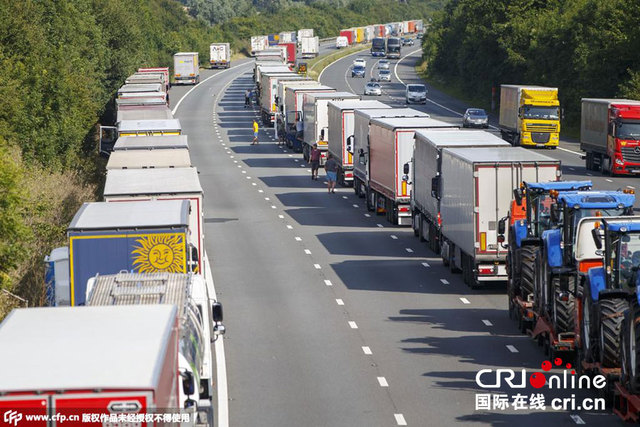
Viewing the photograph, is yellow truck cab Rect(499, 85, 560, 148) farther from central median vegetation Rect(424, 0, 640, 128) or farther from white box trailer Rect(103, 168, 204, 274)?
white box trailer Rect(103, 168, 204, 274)

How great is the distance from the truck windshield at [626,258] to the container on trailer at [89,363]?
7.39 m

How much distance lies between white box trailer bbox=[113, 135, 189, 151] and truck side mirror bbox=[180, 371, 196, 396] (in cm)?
2311

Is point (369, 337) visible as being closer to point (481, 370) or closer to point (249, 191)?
point (481, 370)

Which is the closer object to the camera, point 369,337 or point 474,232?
point 369,337

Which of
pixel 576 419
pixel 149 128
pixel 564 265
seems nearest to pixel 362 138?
pixel 149 128

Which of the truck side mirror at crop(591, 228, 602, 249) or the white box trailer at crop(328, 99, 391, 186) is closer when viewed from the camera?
the truck side mirror at crop(591, 228, 602, 249)

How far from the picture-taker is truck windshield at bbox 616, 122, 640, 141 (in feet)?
171

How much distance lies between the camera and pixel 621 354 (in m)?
17.5

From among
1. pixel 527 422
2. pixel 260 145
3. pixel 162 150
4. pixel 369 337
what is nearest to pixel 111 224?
pixel 369 337

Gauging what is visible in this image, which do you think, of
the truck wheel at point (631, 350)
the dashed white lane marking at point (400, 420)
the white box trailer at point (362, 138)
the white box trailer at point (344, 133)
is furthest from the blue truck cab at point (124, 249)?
the white box trailer at point (344, 133)

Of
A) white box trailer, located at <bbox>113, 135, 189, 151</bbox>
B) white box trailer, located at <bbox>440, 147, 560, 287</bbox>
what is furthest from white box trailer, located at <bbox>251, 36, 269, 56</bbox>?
white box trailer, located at <bbox>440, 147, 560, 287</bbox>

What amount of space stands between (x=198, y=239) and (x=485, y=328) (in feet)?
20.7

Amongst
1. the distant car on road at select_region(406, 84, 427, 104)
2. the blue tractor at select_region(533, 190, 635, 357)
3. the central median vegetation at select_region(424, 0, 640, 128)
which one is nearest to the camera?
the blue tractor at select_region(533, 190, 635, 357)

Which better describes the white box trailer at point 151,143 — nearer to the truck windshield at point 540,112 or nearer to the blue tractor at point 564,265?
the blue tractor at point 564,265
